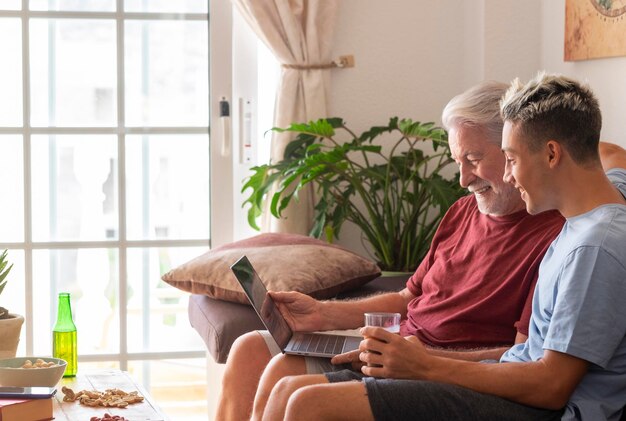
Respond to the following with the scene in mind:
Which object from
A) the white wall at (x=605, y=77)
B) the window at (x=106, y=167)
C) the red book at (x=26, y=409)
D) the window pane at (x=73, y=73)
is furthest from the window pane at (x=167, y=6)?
the red book at (x=26, y=409)

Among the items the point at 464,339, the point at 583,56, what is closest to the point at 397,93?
Answer: the point at 583,56

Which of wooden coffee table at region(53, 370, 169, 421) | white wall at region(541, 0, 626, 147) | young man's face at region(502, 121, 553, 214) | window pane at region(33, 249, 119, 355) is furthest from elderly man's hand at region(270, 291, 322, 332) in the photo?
window pane at region(33, 249, 119, 355)

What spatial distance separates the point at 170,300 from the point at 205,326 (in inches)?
40.2

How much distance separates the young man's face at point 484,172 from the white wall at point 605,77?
28.3 inches

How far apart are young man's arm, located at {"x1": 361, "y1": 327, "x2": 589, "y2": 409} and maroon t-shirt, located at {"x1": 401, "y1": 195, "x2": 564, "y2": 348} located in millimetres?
295

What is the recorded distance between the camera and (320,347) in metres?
2.42

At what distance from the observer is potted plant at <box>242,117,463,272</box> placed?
3639 mm

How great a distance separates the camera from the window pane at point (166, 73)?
4.00 metres

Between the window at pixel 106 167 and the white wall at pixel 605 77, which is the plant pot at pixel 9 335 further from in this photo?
the white wall at pixel 605 77

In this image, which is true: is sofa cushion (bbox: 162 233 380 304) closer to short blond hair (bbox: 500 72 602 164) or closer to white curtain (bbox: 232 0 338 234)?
white curtain (bbox: 232 0 338 234)

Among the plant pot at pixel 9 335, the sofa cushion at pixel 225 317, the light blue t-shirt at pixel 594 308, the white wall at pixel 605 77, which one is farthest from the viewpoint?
the white wall at pixel 605 77

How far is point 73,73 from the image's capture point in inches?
157

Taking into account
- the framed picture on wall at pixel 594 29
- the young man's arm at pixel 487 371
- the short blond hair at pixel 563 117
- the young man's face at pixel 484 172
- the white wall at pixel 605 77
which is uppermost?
the framed picture on wall at pixel 594 29

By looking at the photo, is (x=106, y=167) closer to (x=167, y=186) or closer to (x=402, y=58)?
(x=167, y=186)
